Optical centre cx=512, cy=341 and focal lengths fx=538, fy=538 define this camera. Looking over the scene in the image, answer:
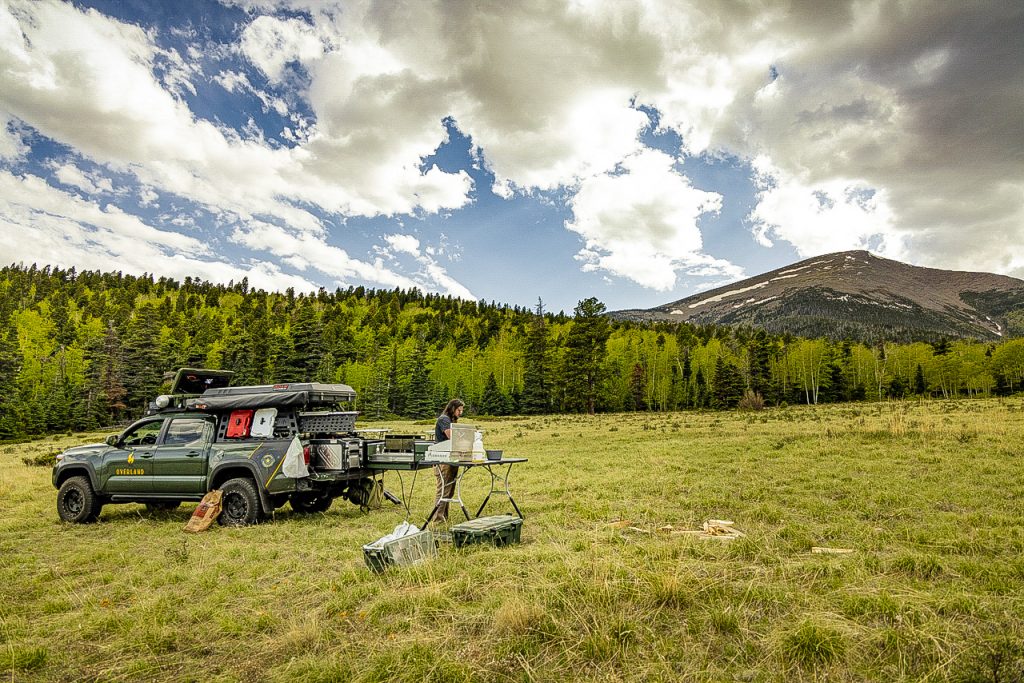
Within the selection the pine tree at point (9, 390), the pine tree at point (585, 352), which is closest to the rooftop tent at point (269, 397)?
the pine tree at point (585, 352)

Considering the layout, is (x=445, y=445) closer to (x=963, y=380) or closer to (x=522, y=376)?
(x=522, y=376)

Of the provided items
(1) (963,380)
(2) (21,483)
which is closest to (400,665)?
(2) (21,483)

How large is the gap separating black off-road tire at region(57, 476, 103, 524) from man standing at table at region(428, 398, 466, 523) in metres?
7.32

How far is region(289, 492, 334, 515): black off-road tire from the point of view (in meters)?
11.5

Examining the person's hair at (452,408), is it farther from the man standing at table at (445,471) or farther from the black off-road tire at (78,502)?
the black off-road tire at (78,502)

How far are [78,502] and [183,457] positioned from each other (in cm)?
270

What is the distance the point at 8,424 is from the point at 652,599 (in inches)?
2820

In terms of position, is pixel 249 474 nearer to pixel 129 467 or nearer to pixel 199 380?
pixel 129 467

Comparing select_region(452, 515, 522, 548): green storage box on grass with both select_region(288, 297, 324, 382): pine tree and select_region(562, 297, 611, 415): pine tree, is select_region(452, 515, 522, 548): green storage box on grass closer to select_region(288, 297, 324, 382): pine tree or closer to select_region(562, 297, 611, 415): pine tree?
select_region(562, 297, 611, 415): pine tree

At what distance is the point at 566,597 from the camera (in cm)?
473

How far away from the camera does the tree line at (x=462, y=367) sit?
218ft

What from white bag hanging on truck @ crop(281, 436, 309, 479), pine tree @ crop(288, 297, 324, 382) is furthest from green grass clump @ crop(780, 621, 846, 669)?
pine tree @ crop(288, 297, 324, 382)

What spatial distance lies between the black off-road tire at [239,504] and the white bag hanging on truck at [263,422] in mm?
901

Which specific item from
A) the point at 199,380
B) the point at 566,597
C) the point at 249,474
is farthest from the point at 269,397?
the point at 566,597
